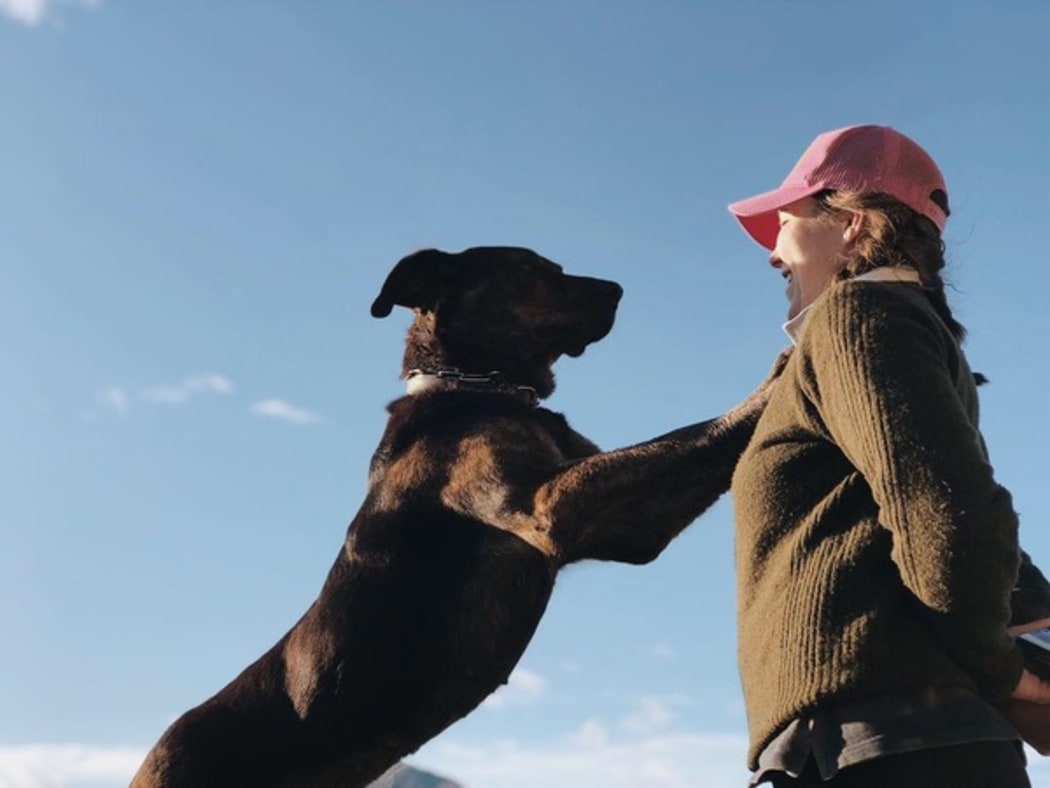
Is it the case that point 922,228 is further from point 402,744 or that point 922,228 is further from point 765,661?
point 402,744

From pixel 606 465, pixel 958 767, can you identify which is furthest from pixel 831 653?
pixel 606 465

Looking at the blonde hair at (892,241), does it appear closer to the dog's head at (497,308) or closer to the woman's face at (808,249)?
the woman's face at (808,249)

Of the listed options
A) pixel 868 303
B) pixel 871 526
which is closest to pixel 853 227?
pixel 868 303

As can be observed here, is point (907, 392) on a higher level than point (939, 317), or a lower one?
lower

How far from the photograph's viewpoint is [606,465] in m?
4.48

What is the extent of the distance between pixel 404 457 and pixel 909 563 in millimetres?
3239

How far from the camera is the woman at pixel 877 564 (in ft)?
5.94

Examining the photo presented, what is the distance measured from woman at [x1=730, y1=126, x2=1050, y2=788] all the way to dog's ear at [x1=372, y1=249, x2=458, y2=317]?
352 cm

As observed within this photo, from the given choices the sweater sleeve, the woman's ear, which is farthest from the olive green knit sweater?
the woman's ear

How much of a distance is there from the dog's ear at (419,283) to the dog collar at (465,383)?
43 centimetres

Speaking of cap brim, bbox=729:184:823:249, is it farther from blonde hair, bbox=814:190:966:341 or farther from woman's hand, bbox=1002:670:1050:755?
woman's hand, bbox=1002:670:1050:755

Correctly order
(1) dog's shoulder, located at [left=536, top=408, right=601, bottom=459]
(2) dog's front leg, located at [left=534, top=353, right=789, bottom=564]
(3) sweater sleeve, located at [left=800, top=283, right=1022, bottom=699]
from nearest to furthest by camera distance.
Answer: (3) sweater sleeve, located at [left=800, top=283, right=1022, bottom=699], (2) dog's front leg, located at [left=534, top=353, right=789, bottom=564], (1) dog's shoulder, located at [left=536, top=408, right=601, bottom=459]

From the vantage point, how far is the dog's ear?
5566 millimetres

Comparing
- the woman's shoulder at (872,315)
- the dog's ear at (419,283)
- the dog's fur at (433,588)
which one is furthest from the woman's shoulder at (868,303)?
the dog's ear at (419,283)
